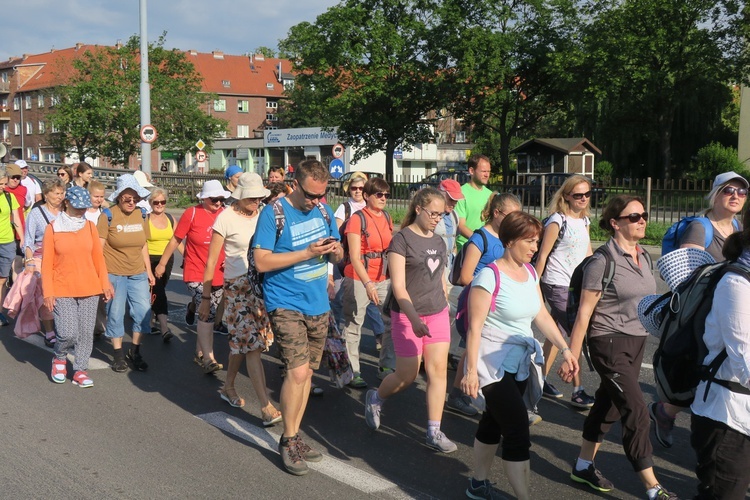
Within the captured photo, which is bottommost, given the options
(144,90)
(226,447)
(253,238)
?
(226,447)

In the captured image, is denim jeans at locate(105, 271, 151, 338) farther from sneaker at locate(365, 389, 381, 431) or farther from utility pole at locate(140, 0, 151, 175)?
utility pole at locate(140, 0, 151, 175)

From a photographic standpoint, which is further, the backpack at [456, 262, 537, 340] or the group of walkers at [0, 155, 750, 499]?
the backpack at [456, 262, 537, 340]

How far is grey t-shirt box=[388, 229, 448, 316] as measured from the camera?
5125 millimetres

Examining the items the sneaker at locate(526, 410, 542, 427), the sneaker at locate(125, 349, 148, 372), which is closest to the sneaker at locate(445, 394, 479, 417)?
the sneaker at locate(526, 410, 542, 427)

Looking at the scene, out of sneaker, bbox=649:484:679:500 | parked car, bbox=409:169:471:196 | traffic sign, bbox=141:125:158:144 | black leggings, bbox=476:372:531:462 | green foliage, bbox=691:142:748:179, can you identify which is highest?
traffic sign, bbox=141:125:158:144

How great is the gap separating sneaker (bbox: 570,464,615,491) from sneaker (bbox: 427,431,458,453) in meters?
0.83

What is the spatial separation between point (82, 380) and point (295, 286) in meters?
2.78

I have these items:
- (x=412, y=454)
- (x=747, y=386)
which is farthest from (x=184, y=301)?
(x=747, y=386)

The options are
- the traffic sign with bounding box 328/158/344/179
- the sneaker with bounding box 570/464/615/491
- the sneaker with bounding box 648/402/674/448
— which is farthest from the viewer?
the traffic sign with bounding box 328/158/344/179

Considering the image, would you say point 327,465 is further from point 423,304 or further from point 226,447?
point 423,304

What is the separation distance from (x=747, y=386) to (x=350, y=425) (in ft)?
10.4

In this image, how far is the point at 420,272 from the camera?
17.0ft

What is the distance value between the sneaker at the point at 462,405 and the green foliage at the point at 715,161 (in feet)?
105

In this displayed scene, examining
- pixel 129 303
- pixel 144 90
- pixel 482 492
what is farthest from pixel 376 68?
pixel 482 492
